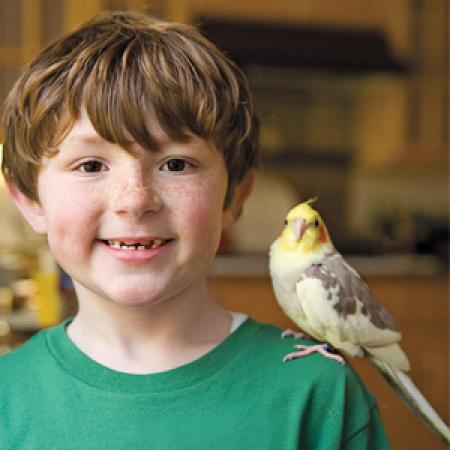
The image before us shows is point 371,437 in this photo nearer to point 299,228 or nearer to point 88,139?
point 299,228

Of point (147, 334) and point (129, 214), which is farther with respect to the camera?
point (147, 334)

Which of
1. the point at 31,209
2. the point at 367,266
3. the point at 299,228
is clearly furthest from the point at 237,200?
the point at 367,266

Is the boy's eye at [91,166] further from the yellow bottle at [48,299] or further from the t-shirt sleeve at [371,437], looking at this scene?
the yellow bottle at [48,299]

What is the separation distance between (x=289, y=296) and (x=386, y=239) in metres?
2.77

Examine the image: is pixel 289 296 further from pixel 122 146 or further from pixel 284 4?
pixel 284 4

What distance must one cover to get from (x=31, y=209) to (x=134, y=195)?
0.20 m

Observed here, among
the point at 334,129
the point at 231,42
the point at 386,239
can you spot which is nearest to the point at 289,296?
the point at 231,42

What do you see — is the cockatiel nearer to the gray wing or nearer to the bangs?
the gray wing

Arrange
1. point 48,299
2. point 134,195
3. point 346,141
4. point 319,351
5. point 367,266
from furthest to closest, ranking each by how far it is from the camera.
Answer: point 346,141
point 367,266
point 48,299
point 319,351
point 134,195

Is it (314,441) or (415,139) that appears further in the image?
(415,139)

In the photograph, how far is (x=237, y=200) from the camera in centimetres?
88

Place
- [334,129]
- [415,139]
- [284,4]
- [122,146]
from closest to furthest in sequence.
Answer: [122,146]
[284,4]
[415,139]
[334,129]

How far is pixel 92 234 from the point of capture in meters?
0.73

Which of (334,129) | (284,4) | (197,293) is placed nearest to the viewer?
(197,293)
